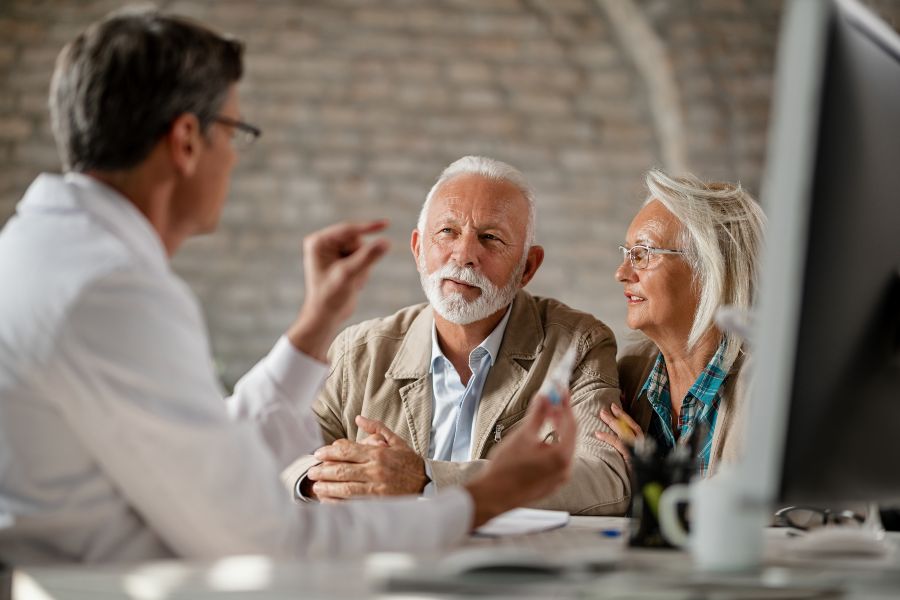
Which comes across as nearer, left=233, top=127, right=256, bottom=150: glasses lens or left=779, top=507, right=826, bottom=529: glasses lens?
left=233, top=127, right=256, bottom=150: glasses lens

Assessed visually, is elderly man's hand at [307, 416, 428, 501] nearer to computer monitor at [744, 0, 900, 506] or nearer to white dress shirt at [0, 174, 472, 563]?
white dress shirt at [0, 174, 472, 563]

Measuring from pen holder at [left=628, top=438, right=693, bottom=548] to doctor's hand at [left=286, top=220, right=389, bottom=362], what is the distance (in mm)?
474

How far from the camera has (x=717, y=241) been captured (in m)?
2.72

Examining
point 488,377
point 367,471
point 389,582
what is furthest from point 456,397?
point 389,582

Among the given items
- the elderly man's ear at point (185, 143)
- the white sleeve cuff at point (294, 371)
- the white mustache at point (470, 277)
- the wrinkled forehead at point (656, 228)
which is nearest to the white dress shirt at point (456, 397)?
the white mustache at point (470, 277)

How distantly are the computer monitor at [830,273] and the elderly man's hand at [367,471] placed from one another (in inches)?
40.5

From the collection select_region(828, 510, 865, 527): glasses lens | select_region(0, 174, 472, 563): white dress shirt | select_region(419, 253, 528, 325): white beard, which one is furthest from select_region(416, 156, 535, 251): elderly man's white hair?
select_region(0, 174, 472, 563): white dress shirt

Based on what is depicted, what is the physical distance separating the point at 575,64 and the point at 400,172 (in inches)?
45.2

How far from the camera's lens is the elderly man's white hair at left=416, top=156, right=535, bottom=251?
298cm

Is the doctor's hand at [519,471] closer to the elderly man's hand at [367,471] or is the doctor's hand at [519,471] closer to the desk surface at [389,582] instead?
the desk surface at [389,582]

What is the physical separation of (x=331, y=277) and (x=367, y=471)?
687 mm

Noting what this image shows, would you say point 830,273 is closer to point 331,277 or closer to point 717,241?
point 331,277

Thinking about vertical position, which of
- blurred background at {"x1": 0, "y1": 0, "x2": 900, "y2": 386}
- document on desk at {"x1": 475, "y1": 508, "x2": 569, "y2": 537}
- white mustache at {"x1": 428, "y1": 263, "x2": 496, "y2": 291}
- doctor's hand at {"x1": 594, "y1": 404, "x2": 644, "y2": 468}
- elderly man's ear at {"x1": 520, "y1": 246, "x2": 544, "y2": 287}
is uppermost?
blurred background at {"x1": 0, "y1": 0, "x2": 900, "y2": 386}

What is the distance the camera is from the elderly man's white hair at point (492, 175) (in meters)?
2.98
